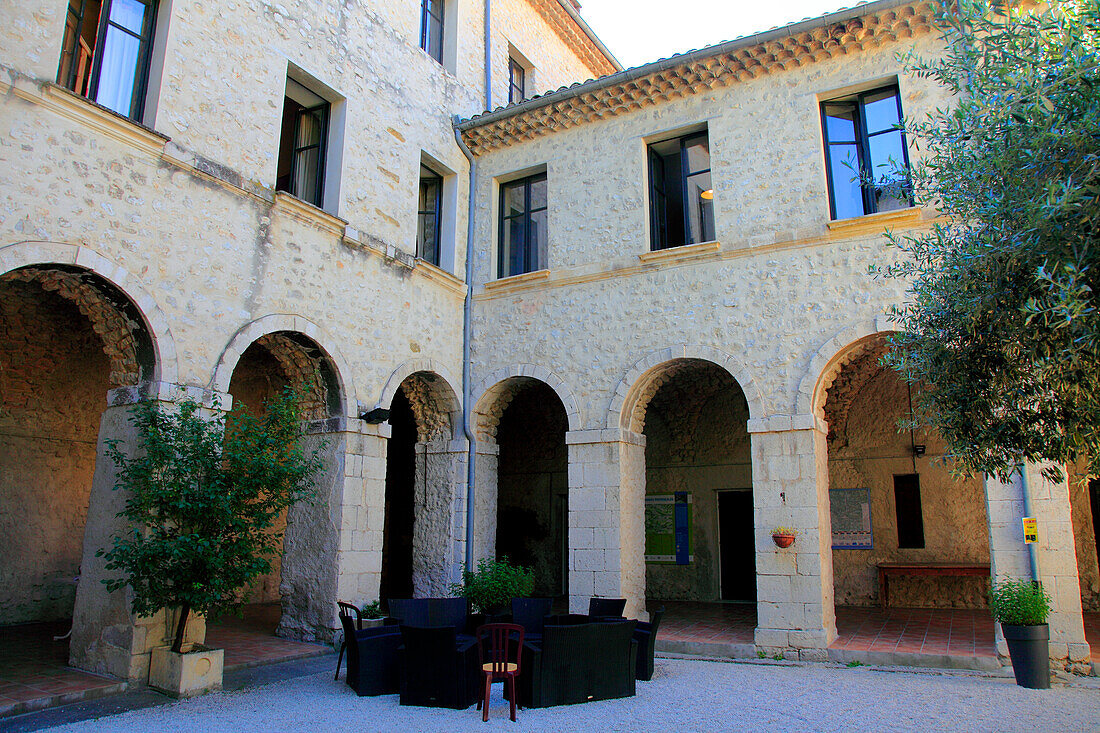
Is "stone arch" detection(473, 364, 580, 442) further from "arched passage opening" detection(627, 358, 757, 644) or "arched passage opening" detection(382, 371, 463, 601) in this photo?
"arched passage opening" detection(627, 358, 757, 644)

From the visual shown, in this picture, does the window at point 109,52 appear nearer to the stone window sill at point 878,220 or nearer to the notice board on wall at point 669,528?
the stone window sill at point 878,220

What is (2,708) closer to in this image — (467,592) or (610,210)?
(467,592)

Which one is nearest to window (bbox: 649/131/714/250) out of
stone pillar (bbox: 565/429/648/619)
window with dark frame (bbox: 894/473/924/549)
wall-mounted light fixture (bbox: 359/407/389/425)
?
stone pillar (bbox: 565/429/648/619)

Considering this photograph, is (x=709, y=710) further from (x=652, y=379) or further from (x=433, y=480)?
(x=433, y=480)

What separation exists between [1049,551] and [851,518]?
15.2 feet

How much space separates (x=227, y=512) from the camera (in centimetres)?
605

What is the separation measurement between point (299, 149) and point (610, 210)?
14.0ft

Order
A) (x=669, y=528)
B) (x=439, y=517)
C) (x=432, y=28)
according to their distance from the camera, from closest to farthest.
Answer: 1. (x=439, y=517)
2. (x=432, y=28)
3. (x=669, y=528)

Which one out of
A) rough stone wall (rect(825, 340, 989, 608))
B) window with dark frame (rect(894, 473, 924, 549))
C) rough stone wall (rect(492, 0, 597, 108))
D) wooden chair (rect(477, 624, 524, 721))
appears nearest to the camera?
wooden chair (rect(477, 624, 524, 721))

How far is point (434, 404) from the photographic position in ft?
34.7

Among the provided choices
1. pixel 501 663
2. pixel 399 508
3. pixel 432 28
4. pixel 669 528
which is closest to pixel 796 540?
pixel 501 663

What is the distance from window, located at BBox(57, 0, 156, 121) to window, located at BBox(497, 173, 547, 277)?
17.5ft

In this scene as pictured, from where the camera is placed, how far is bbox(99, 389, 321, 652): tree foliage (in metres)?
5.88

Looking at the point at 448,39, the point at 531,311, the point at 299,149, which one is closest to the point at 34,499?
the point at 299,149
